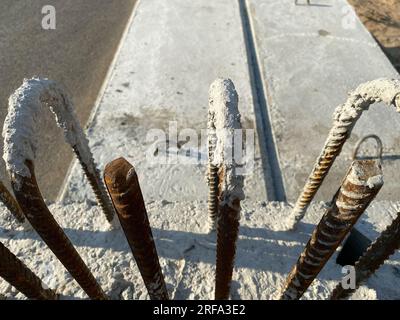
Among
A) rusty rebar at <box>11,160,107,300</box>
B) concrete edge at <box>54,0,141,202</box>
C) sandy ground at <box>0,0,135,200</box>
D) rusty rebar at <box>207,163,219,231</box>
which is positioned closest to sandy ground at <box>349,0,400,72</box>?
concrete edge at <box>54,0,141,202</box>

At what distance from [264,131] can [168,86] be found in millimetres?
1466

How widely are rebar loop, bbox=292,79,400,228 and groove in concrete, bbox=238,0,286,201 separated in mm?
1092

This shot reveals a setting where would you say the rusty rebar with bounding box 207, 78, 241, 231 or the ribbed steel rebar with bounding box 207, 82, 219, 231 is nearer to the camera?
the rusty rebar with bounding box 207, 78, 241, 231

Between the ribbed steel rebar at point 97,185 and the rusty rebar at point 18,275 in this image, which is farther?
the ribbed steel rebar at point 97,185

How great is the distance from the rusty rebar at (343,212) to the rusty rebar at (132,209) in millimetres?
690

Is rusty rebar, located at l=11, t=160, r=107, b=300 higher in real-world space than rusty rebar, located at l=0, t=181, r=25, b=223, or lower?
higher

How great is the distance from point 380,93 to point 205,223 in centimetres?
167

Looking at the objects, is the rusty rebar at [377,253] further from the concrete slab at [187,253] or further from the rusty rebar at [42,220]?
the rusty rebar at [42,220]

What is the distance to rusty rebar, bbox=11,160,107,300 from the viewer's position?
52.2 inches

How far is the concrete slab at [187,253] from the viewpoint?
2.45 meters

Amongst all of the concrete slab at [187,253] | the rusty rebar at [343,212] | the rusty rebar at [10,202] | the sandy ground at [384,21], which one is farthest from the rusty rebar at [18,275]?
the sandy ground at [384,21]

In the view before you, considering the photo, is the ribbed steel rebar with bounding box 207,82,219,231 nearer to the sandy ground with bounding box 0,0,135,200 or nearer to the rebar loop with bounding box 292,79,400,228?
the rebar loop with bounding box 292,79,400,228

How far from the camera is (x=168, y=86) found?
15.5ft

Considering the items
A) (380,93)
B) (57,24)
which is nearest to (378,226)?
(380,93)
